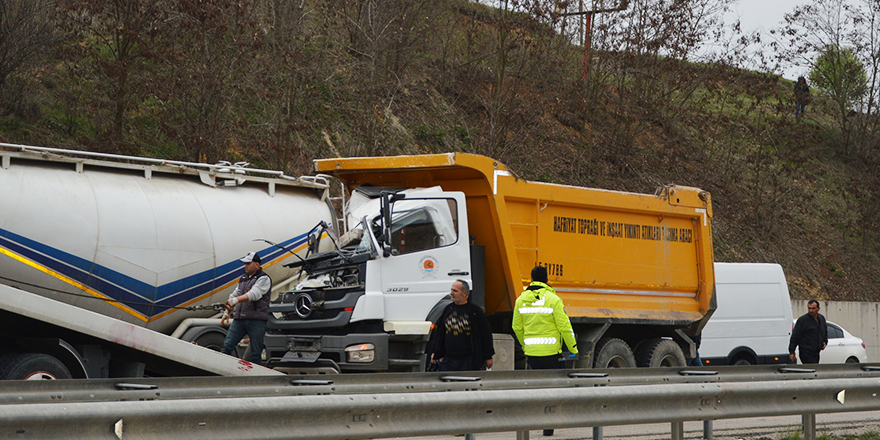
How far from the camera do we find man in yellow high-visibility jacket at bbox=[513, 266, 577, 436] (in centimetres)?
893

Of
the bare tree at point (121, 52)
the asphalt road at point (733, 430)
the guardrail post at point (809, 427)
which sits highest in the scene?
the bare tree at point (121, 52)

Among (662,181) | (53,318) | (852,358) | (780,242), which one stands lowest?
(852,358)

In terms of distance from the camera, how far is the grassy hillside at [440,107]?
680 inches

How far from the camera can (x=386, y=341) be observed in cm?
959

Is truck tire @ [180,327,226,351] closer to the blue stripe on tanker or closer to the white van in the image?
the blue stripe on tanker

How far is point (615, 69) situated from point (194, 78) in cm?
1597

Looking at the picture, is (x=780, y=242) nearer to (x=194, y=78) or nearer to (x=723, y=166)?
(x=723, y=166)

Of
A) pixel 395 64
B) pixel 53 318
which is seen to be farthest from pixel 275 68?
pixel 53 318

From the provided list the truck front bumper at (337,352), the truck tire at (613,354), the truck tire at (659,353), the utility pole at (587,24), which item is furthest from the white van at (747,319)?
the utility pole at (587,24)

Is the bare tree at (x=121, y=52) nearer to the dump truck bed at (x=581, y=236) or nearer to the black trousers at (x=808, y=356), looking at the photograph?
the dump truck bed at (x=581, y=236)

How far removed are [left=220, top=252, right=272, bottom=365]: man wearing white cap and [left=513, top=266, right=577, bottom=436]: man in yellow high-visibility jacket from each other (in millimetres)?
3439

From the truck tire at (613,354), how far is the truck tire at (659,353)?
237 millimetres

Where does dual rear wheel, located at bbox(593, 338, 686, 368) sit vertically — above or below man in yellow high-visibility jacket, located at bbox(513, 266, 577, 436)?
below

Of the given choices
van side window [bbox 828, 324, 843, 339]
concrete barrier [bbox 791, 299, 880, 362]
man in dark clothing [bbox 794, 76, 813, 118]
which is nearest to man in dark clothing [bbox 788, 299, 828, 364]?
van side window [bbox 828, 324, 843, 339]
